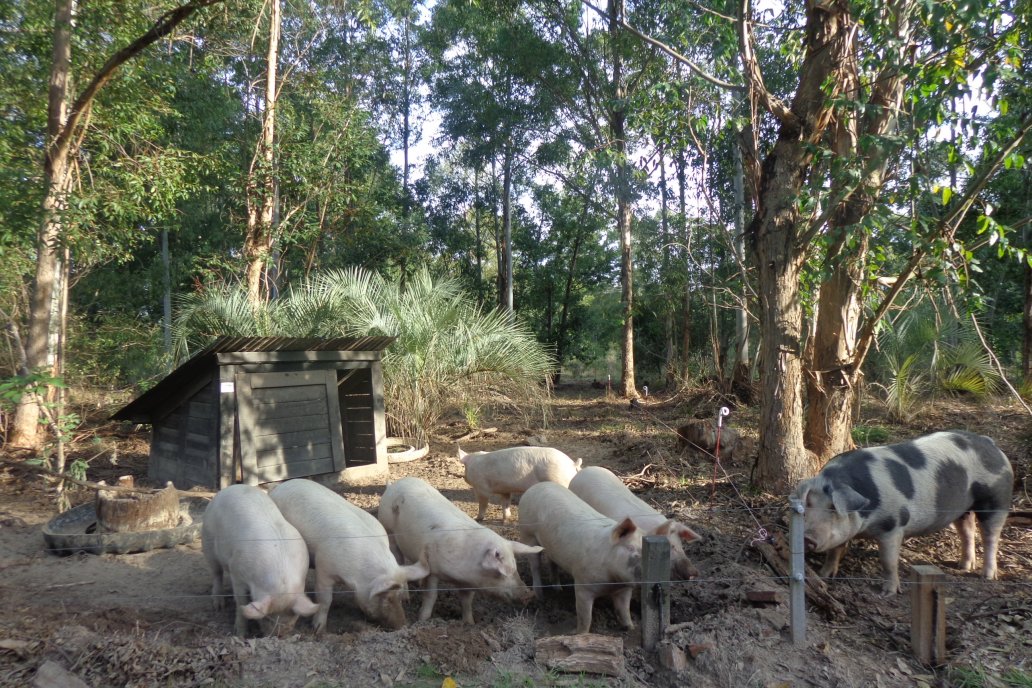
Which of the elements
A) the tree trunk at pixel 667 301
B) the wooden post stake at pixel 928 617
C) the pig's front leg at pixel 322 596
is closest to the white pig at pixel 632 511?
the wooden post stake at pixel 928 617

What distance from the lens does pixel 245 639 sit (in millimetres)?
4027

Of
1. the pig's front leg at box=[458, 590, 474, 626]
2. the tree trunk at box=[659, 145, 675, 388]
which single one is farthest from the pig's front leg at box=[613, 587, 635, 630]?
the tree trunk at box=[659, 145, 675, 388]

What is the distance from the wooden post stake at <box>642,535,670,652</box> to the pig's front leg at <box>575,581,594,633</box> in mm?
383

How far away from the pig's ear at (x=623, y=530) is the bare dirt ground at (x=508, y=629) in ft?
1.85

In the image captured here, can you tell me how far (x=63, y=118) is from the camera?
9.64 m

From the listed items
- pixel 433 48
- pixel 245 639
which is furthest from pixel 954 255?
pixel 433 48

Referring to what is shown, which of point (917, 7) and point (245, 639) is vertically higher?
point (917, 7)

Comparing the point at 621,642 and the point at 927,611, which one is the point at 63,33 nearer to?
the point at 621,642

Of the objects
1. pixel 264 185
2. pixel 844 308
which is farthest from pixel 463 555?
pixel 264 185

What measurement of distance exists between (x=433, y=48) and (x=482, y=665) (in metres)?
24.5

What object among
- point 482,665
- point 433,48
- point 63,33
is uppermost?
point 433,48

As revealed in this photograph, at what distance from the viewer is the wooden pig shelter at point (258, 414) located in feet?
25.3

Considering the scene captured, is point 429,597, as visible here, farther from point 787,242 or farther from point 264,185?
point 264,185

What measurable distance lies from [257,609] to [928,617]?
140 inches
